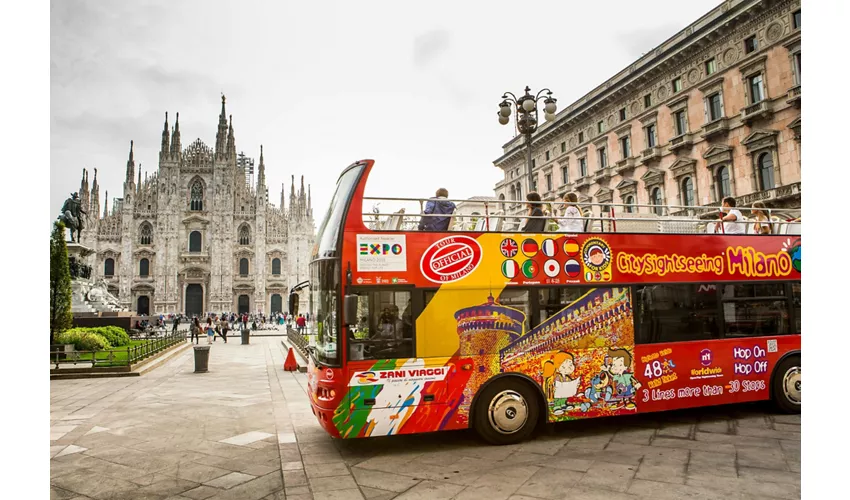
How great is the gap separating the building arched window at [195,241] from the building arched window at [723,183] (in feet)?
158

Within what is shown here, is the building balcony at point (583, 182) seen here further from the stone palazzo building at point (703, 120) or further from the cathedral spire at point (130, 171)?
the cathedral spire at point (130, 171)

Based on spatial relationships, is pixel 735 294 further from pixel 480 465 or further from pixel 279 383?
pixel 279 383

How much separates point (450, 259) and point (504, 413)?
A: 1897 mm

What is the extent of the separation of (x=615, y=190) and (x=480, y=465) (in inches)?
1057

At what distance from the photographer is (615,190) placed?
96.6ft

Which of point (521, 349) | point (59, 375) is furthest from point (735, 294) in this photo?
point (59, 375)

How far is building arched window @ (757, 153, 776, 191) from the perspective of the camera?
20.6 metres

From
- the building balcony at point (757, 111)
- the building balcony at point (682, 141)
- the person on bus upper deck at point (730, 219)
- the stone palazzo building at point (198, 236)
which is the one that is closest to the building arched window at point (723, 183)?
the building balcony at point (682, 141)

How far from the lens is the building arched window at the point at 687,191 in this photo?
24872 millimetres

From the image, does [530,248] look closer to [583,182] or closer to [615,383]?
[615,383]

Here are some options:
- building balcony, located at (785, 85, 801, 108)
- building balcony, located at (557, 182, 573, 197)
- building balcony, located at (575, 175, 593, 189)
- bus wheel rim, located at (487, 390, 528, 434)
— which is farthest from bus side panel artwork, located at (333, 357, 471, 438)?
building balcony, located at (557, 182, 573, 197)

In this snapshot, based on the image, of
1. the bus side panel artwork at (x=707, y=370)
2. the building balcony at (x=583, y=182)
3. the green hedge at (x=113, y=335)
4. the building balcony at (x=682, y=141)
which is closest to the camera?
the bus side panel artwork at (x=707, y=370)

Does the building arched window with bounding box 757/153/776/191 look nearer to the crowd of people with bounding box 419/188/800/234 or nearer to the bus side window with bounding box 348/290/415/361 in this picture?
the crowd of people with bounding box 419/188/800/234

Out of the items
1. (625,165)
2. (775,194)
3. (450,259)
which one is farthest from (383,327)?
(625,165)
